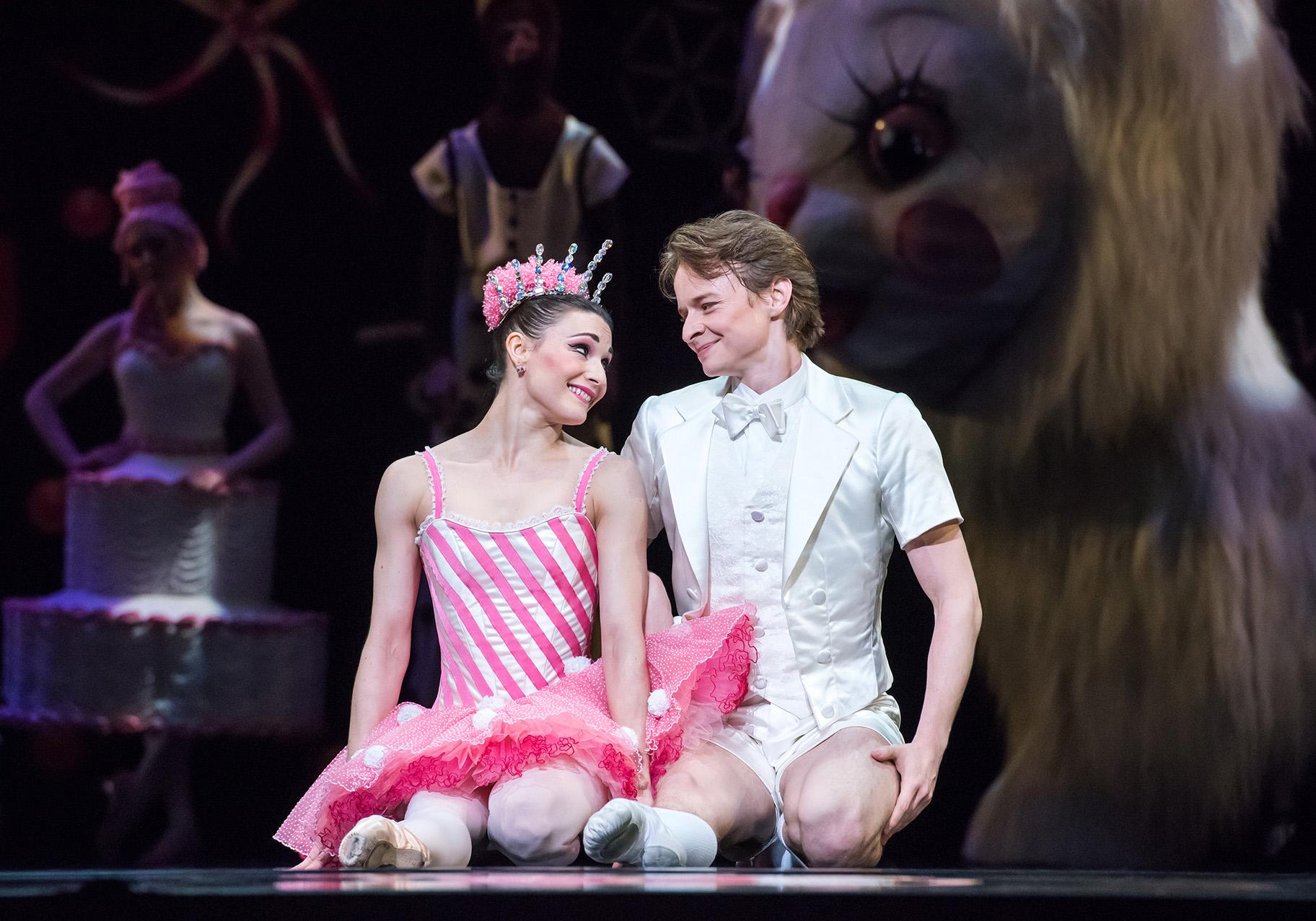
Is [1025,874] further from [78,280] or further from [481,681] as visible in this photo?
[78,280]

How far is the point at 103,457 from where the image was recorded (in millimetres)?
3590

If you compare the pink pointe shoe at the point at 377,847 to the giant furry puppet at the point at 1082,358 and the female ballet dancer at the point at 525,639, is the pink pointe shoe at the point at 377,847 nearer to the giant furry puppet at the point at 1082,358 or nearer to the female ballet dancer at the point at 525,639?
the female ballet dancer at the point at 525,639

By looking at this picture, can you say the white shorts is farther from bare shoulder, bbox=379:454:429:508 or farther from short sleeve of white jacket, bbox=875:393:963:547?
bare shoulder, bbox=379:454:429:508

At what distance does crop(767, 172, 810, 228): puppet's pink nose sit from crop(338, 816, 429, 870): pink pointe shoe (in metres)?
2.09

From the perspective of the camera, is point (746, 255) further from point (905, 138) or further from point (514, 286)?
point (905, 138)

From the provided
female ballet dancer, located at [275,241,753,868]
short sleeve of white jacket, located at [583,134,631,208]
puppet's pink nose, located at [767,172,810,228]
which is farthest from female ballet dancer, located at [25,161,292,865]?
female ballet dancer, located at [275,241,753,868]

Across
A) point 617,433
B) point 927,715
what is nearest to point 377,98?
point 617,433

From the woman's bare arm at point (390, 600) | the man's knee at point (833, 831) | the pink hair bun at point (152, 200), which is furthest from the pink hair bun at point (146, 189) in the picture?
the man's knee at point (833, 831)

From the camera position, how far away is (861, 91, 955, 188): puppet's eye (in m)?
3.46

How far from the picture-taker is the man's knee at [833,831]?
1982mm

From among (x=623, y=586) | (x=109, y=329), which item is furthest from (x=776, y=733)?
(x=109, y=329)

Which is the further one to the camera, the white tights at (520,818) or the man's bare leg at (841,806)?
the man's bare leg at (841,806)

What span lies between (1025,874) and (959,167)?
208 cm

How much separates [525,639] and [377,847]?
0.47m
